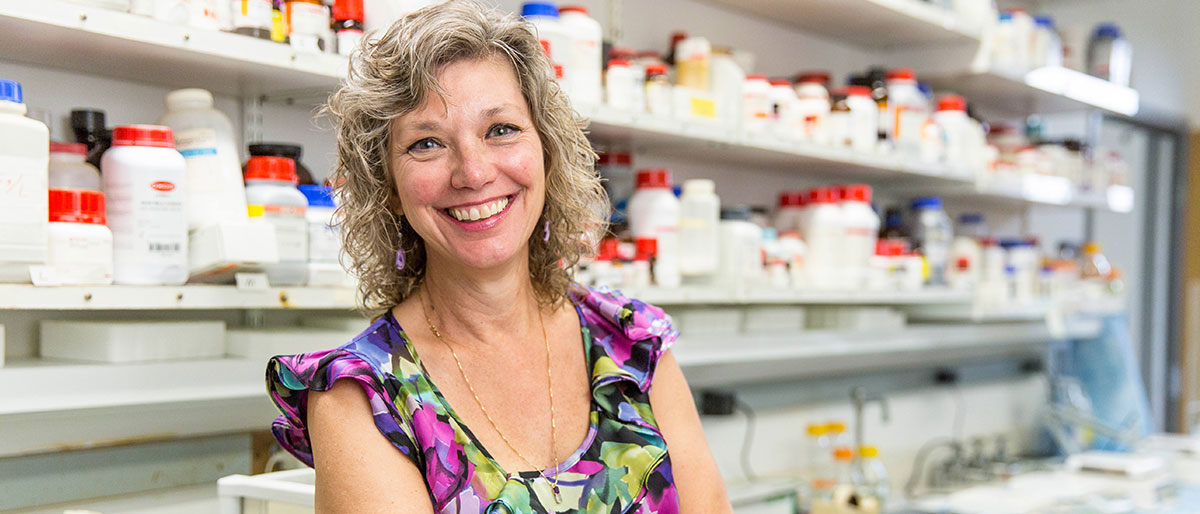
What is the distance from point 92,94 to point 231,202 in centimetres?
37

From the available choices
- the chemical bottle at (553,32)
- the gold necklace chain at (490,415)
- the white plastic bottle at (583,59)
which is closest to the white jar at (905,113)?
the white plastic bottle at (583,59)

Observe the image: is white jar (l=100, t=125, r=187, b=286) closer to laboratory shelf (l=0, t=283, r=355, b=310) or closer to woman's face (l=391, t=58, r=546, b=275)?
laboratory shelf (l=0, t=283, r=355, b=310)

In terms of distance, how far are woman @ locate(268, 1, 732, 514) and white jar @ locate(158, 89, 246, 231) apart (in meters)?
0.24

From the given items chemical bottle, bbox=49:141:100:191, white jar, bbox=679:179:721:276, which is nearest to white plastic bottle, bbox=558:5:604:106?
white jar, bbox=679:179:721:276

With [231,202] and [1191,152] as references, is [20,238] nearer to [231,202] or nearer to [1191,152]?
[231,202]

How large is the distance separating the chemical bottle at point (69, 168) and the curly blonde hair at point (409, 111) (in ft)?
1.18

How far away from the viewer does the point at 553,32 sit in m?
1.91

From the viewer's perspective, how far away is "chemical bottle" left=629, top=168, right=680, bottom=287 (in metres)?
2.23

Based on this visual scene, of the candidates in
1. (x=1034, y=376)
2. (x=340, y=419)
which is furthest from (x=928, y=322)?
(x=340, y=419)

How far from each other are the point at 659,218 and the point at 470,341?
0.91 m

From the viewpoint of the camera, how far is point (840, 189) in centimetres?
281

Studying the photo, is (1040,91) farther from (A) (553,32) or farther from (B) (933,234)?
(A) (553,32)

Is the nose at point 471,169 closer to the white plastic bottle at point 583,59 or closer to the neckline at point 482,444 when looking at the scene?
the neckline at point 482,444

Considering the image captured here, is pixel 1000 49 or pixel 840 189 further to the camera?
pixel 1000 49
